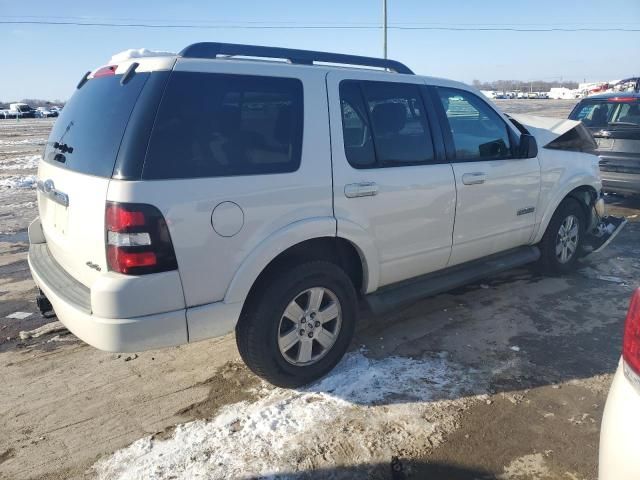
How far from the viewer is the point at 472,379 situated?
344cm

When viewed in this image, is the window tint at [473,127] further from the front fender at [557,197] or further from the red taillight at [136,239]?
the red taillight at [136,239]

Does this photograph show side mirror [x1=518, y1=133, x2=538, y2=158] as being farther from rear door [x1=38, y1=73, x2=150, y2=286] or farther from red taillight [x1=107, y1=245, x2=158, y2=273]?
red taillight [x1=107, y1=245, x2=158, y2=273]

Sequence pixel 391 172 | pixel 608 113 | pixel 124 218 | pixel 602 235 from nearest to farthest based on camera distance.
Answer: pixel 124 218 < pixel 391 172 < pixel 602 235 < pixel 608 113

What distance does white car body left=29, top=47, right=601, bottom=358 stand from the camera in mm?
2637

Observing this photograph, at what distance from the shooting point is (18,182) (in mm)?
11797

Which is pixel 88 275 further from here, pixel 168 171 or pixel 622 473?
pixel 622 473

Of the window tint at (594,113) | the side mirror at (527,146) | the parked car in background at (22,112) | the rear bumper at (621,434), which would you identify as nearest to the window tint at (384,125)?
the side mirror at (527,146)

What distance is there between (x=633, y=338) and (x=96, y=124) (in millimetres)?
2861

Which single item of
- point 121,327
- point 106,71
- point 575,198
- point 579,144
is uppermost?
point 106,71

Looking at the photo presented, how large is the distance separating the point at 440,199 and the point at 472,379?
4.38 ft

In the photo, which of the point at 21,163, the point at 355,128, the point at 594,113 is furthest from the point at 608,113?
the point at 21,163

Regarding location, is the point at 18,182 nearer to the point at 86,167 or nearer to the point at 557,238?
the point at 86,167

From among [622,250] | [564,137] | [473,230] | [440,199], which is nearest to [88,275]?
[440,199]

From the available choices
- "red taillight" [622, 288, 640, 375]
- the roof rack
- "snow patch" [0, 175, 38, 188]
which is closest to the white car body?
the roof rack
